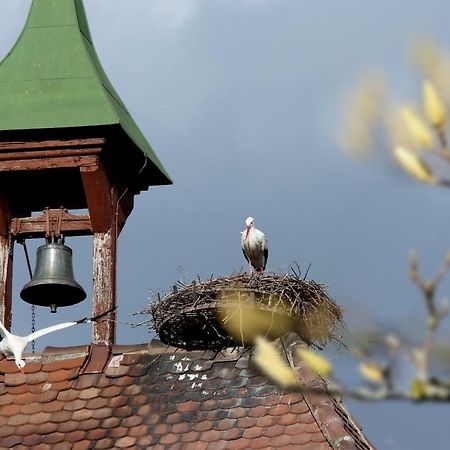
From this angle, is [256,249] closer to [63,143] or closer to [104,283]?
[104,283]

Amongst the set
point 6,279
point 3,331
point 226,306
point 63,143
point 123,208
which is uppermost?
point 63,143

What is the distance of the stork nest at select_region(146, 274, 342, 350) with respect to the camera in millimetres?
9945

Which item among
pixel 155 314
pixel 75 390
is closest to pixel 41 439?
pixel 75 390

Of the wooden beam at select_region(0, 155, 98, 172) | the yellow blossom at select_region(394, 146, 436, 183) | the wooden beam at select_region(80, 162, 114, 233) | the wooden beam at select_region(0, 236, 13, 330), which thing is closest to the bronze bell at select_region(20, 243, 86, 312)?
the wooden beam at select_region(0, 236, 13, 330)

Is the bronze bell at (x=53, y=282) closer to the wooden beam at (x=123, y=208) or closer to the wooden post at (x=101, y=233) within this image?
the wooden post at (x=101, y=233)

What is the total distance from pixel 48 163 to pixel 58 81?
81cm

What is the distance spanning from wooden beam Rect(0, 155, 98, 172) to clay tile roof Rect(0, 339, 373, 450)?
151 cm

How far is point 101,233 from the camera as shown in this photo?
1134cm

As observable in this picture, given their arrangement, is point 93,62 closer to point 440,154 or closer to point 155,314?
point 155,314

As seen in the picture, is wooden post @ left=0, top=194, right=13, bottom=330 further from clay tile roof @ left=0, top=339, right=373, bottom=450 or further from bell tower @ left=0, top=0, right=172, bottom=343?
clay tile roof @ left=0, top=339, right=373, bottom=450

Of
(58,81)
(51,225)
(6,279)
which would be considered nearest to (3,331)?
(6,279)

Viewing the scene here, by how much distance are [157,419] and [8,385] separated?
1415mm

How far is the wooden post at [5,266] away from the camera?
11227 millimetres

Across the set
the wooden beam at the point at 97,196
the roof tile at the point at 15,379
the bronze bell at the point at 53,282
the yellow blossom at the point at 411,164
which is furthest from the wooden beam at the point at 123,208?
the yellow blossom at the point at 411,164
